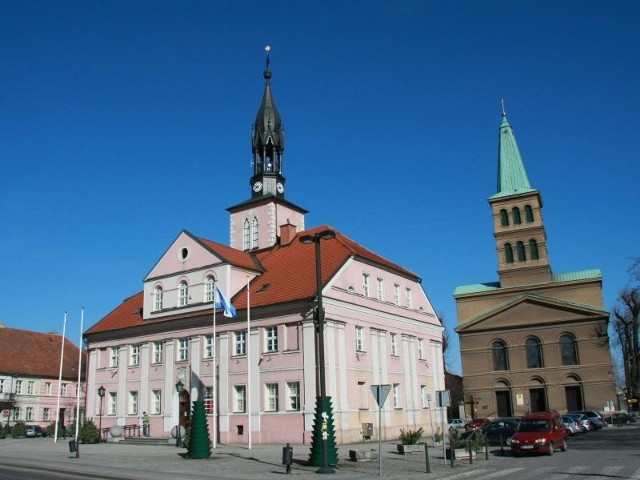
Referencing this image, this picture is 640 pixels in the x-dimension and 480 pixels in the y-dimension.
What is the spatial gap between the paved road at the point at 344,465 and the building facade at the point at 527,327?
41.8 m

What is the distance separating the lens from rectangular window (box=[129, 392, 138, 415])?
141ft

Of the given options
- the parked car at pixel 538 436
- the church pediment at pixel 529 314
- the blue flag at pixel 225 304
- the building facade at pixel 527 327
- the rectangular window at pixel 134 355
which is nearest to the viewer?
the parked car at pixel 538 436

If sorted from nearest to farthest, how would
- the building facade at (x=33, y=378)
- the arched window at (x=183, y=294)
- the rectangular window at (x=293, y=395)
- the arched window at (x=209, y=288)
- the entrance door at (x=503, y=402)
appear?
the rectangular window at (x=293, y=395), the arched window at (x=209, y=288), the arched window at (x=183, y=294), the building facade at (x=33, y=378), the entrance door at (x=503, y=402)

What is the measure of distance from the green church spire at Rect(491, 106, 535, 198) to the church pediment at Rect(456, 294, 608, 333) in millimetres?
16089

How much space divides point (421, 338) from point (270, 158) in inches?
738

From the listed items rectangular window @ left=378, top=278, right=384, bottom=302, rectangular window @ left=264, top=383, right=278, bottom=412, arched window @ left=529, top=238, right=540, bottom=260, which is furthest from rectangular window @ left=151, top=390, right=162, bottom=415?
arched window @ left=529, top=238, right=540, bottom=260

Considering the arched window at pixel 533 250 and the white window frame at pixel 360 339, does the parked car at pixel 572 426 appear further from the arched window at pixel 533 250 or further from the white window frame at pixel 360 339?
the arched window at pixel 533 250

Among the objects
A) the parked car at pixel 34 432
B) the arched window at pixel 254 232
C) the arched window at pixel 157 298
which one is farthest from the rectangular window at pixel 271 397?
the parked car at pixel 34 432

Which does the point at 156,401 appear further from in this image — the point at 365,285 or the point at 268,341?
the point at 365,285

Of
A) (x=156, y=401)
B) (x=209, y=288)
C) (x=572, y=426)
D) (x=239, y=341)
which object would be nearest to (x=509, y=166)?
(x=572, y=426)

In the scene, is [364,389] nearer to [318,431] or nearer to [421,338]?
[421,338]

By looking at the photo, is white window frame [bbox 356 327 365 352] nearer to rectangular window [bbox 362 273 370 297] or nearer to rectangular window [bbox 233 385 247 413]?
rectangular window [bbox 362 273 370 297]

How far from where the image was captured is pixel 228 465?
77.0ft

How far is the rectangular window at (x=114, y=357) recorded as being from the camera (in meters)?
45.5
